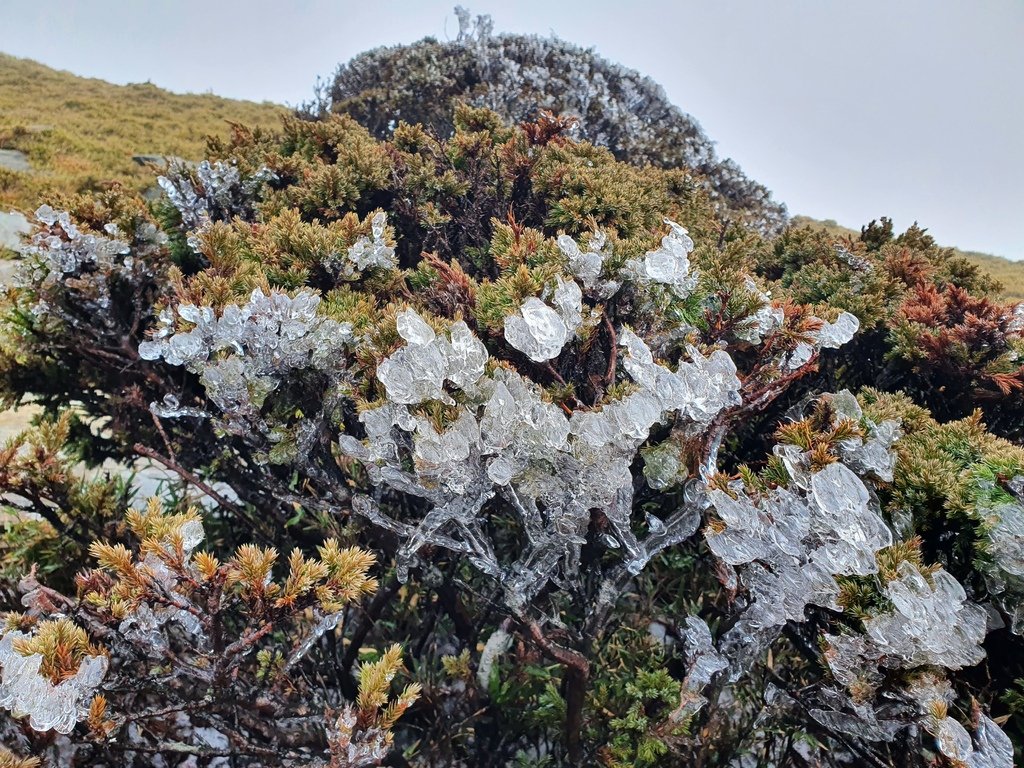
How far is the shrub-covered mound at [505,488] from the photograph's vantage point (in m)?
1.47

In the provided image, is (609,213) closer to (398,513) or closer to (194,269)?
(398,513)

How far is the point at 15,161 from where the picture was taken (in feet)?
43.4

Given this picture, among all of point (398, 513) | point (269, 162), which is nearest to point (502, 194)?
point (269, 162)

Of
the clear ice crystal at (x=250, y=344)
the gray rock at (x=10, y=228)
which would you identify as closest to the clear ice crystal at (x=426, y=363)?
the clear ice crystal at (x=250, y=344)

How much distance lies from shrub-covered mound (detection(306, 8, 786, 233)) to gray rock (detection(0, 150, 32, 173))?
8768 millimetres

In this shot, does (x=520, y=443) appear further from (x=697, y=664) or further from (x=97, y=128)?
(x=97, y=128)

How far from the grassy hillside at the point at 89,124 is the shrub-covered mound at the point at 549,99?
137 inches

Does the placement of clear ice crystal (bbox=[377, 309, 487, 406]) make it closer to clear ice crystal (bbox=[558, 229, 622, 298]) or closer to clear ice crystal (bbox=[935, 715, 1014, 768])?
clear ice crystal (bbox=[558, 229, 622, 298])

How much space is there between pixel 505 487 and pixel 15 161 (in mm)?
17915

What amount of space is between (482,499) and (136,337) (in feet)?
6.81

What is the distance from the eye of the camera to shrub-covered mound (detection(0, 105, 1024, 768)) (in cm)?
147

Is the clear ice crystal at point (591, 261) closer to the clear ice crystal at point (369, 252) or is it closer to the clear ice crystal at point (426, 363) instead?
the clear ice crystal at point (426, 363)

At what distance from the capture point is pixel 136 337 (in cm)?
265

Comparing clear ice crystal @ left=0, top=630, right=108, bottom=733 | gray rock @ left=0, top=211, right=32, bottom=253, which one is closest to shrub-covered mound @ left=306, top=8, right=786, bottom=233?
gray rock @ left=0, top=211, right=32, bottom=253
